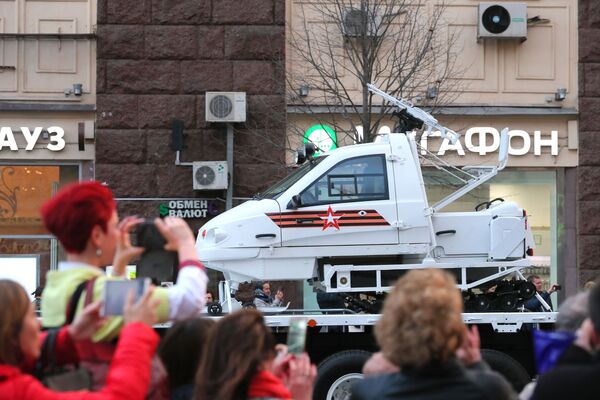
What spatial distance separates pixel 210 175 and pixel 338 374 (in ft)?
25.7

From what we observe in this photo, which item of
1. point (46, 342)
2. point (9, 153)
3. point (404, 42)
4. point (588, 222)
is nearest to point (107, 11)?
point (9, 153)

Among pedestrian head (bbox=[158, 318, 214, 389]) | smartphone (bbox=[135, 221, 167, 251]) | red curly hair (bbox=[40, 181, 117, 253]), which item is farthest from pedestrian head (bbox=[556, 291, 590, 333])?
red curly hair (bbox=[40, 181, 117, 253])

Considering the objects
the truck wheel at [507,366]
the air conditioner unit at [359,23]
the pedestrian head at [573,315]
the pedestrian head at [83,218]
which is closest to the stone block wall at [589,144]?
the air conditioner unit at [359,23]

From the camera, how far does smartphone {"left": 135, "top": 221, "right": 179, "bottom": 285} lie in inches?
169

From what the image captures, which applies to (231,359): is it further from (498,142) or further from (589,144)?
(589,144)

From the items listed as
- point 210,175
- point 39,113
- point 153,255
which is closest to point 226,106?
point 210,175

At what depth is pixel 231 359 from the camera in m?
3.97

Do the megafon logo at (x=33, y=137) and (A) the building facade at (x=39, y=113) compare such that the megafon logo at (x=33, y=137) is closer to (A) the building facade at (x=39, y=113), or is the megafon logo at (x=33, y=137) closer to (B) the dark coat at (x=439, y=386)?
(A) the building facade at (x=39, y=113)

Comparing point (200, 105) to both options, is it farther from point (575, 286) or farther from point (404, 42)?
point (575, 286)

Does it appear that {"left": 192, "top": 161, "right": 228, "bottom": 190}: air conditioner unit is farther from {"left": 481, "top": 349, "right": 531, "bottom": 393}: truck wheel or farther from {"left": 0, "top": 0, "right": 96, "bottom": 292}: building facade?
{"left": 481, "top": 349, "right": 531, "bottom": 393}: truck wheel

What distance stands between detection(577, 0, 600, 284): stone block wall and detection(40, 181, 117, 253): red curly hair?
16231 mm

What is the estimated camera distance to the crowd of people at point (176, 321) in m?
3.62

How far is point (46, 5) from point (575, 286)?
1093cm

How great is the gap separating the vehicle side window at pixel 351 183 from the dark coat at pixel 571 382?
27.7 ft
